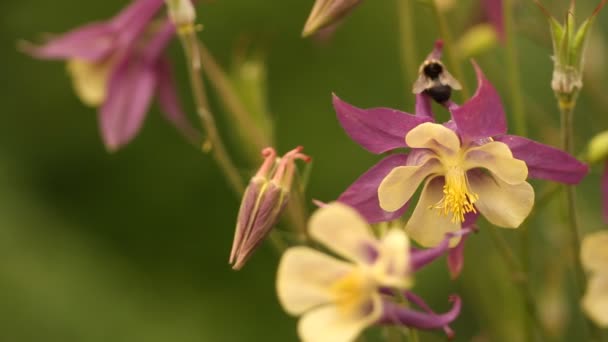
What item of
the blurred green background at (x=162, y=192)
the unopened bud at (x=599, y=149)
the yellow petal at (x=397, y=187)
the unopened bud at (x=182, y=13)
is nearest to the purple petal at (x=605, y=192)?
the unopened bud at (x=599, y=149)

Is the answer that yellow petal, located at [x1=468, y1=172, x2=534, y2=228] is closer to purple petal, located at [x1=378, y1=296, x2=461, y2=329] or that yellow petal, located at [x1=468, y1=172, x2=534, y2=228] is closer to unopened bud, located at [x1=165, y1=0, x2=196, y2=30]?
purple petal, located at [x1=378, y1=296, x2=461, y2=329]

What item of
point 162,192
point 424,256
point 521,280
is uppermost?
point 424,256

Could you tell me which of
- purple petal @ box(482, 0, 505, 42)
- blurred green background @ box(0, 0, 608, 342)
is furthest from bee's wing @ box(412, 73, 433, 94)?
blurred green background @ box(0, 0, 608, 342)

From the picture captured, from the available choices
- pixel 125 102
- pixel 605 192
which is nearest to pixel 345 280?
pixel 605 192

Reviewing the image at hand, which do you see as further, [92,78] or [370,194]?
[92,78]

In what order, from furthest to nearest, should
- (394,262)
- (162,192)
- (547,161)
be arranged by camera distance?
(162,192)
(547,161)
(394,262)

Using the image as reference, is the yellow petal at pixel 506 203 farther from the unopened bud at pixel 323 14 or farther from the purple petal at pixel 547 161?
the unopened bud at pixel 323 14

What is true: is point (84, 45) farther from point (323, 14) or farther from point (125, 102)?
point (323, 14)
